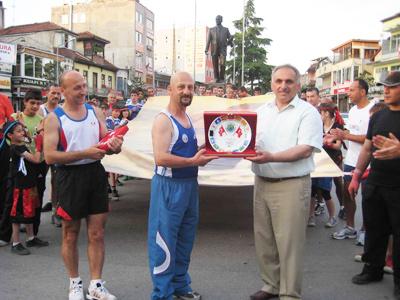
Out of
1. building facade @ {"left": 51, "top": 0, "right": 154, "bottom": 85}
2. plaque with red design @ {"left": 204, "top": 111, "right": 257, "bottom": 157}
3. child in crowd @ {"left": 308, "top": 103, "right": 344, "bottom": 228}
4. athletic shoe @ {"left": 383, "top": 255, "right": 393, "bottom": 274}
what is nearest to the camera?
plaque with red design @ {"left": 204, "top": 111, "right": 257, "bottom": 157}

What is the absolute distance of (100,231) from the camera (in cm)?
399

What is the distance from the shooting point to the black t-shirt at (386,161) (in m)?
4.01

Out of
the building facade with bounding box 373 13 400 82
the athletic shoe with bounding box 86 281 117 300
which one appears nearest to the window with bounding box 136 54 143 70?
the building facade with bounding box 373 13 400 82

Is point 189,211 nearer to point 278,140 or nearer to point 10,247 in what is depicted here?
point 278,140

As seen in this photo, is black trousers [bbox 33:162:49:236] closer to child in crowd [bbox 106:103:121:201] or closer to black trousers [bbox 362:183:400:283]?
child in crowd [bbox 106:103:121:201]

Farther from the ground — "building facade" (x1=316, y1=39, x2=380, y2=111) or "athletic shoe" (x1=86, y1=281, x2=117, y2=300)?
"building facade" (x1=316, y1=39, x2=380, y2=111)

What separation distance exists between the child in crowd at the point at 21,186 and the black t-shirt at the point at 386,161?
150 inches

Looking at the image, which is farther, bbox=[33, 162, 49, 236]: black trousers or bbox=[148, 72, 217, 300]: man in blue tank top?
bbox=[33, 162, 49, 236]: black trousers

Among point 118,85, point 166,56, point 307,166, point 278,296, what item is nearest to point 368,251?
point 278,296

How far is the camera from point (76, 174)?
390cm

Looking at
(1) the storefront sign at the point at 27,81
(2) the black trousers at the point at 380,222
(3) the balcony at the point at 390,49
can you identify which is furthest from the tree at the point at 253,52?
(2) the black trousers at the point at 380,222

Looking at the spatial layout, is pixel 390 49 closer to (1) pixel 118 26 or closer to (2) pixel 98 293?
(1) pixel 118 26

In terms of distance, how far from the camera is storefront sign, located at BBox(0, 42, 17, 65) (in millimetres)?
38438

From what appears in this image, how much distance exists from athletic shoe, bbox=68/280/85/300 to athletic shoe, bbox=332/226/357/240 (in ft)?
12.0
